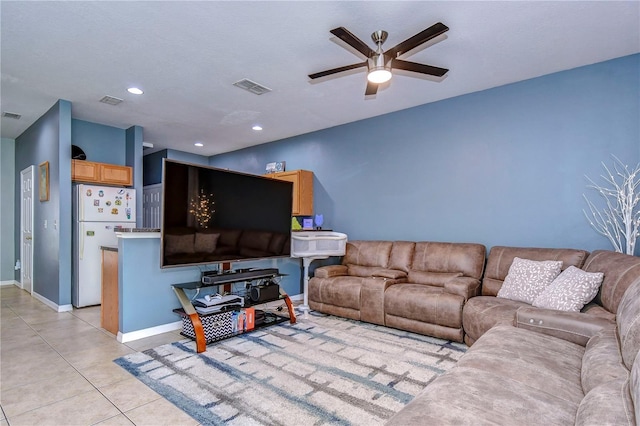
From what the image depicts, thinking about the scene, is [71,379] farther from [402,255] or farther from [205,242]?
[402,255]

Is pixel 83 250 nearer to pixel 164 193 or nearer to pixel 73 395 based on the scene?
pixel 164 193

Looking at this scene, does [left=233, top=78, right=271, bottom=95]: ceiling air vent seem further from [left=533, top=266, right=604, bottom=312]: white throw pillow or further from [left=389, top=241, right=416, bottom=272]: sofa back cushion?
[left=533, top=266, right=604, bottom=312]: white throw pillow

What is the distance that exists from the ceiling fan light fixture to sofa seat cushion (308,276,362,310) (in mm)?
2261

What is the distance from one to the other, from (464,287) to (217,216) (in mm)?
2508

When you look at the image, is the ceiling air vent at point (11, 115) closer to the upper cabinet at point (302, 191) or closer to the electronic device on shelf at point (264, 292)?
the upper cabinet at point (302, 191)

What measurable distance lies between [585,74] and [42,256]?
23.6 feet

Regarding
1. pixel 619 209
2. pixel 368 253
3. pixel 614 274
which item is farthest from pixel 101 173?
pixel 619 209

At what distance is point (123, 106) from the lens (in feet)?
14.6

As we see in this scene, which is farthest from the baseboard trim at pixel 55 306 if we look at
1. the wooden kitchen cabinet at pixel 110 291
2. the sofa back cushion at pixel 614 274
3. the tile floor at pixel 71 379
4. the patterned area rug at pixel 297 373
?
the sofa back cushion at pixel 614 274

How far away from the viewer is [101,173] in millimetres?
4891

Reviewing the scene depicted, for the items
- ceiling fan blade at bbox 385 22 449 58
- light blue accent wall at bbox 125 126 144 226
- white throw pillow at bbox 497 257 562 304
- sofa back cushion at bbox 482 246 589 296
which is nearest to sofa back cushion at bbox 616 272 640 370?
white throw pillow at bbox 497 257 562 304

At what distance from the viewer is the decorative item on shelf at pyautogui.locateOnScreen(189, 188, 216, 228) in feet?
10.2

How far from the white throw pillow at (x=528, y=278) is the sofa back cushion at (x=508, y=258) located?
9 centimetres

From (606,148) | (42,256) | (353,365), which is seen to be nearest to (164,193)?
(353,365)
